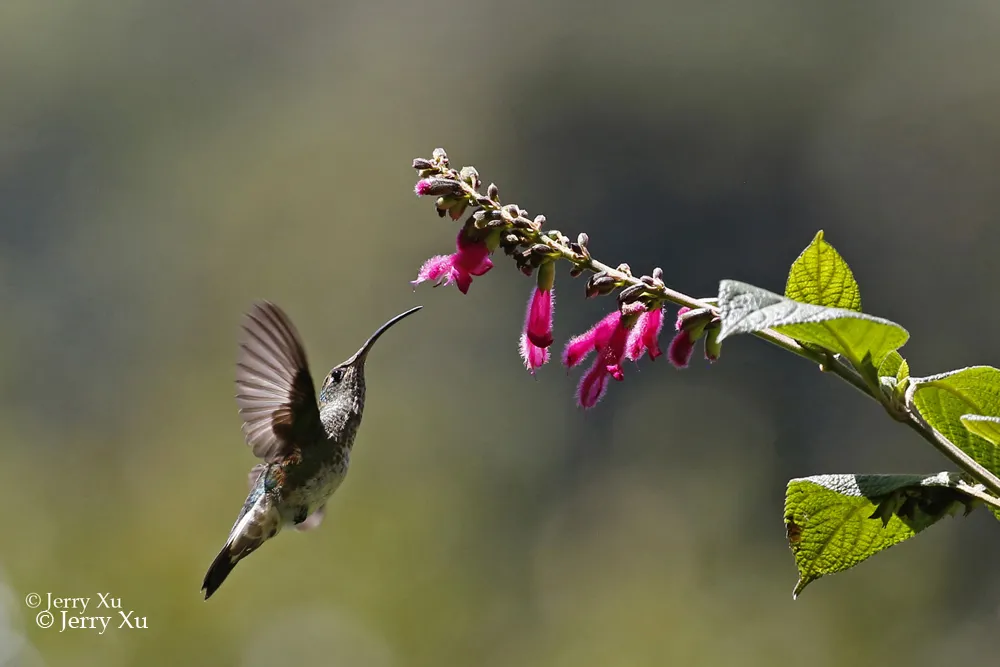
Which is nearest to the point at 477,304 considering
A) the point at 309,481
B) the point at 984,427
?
the point at 309,481

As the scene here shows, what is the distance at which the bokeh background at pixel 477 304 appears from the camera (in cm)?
685

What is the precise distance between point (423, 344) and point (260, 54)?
19.7ft

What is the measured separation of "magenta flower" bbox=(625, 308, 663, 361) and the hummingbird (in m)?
0.48

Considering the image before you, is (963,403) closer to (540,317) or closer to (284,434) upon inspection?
(540,317)

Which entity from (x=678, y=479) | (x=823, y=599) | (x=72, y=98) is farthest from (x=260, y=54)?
(x=823, y=599)

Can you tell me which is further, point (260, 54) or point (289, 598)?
point (260, 54)

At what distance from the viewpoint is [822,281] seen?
0.98 meters

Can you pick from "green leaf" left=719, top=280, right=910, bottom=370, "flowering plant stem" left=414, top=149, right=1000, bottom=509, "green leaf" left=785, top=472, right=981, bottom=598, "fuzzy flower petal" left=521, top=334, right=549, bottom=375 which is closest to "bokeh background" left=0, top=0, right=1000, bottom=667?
"fuzzy flower petal" left=521, top=334, right=549, bottom=375

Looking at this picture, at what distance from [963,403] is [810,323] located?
0.74 feet

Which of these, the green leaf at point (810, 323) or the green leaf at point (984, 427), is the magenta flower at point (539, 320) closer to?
the green leaf at point (810, 323)

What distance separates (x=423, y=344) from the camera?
9727 millimetres

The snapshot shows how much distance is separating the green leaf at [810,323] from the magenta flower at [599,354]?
1.10ft

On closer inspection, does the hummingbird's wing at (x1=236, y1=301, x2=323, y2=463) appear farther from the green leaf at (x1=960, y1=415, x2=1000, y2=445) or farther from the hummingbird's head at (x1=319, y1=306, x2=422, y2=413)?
the green leaf at (x1=960, y1=415, x2=1000, y2=445)

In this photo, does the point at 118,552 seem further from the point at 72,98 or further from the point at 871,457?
the point at 72,98
